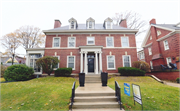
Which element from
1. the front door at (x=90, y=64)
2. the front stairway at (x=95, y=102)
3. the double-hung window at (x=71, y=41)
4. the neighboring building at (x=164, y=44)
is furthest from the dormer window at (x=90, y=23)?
the neighboring building at (x=164, y=44)

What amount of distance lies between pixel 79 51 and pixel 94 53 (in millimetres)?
2277

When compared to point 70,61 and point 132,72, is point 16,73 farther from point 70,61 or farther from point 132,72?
point 132,72

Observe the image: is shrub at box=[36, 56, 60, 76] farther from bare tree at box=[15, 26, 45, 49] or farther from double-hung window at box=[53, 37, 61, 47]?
bare tree at box=[15, 26, 45, 49]

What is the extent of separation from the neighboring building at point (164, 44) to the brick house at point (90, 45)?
543cm

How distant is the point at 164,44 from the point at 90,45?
41.0 ft

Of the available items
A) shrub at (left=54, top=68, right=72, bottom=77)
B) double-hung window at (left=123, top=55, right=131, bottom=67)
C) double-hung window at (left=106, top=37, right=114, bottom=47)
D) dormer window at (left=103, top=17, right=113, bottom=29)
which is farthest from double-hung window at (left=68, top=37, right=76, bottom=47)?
double-hung window at (left=123, top=55, right=131, bottom=67)

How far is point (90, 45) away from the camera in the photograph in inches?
525

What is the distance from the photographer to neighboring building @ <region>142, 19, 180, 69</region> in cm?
1270

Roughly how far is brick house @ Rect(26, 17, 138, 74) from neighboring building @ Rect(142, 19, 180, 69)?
17.8ft

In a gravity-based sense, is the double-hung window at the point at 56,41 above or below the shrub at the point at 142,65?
above

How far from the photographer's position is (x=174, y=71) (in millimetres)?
11039

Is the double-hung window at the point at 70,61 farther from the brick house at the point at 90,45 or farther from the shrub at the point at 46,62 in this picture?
the shrub at the point at 46,62

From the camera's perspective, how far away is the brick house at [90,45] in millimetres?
13109

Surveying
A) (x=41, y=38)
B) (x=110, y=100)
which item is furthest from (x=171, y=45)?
(x=41, y=38)
